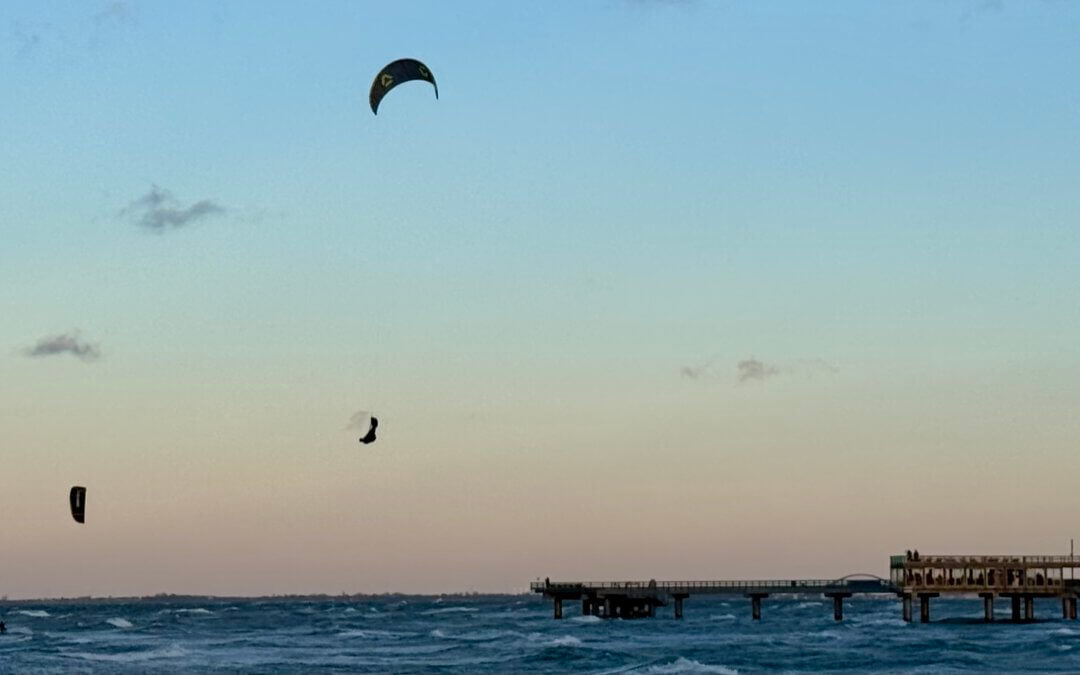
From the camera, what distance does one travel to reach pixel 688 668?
234 ft

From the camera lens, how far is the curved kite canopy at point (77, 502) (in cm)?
4250

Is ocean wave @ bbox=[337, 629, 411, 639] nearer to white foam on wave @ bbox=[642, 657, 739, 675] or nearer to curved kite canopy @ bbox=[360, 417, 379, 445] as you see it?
white foam on wave @ bbox=[642, 657, 739, 675]

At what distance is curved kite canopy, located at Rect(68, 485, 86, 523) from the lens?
42.5 meters

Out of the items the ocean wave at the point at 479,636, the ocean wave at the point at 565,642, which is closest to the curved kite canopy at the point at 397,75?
the ocean wave at the point at 565,642

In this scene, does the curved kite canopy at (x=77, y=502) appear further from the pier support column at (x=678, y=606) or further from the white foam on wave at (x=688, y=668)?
the pier support column at (x=678, y=606)

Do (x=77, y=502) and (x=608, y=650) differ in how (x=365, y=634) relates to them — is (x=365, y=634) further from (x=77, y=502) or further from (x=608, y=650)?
(x=77, y=502)

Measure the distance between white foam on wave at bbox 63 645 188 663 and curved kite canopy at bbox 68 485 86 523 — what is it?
141 ft

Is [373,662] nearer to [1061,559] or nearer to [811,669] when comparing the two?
[811,669]

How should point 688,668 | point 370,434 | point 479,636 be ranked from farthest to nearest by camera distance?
point 479,636, point 688,668, point 370,434

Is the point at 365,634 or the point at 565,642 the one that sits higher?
the point at 565,642

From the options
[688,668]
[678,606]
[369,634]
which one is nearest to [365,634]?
[369,634]

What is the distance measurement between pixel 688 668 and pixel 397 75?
31.7 m

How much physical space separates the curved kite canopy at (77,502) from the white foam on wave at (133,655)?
141 ft

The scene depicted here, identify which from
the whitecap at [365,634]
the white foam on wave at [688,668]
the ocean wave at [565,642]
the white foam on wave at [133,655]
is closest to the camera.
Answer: the white foam on wave at [688,668]
